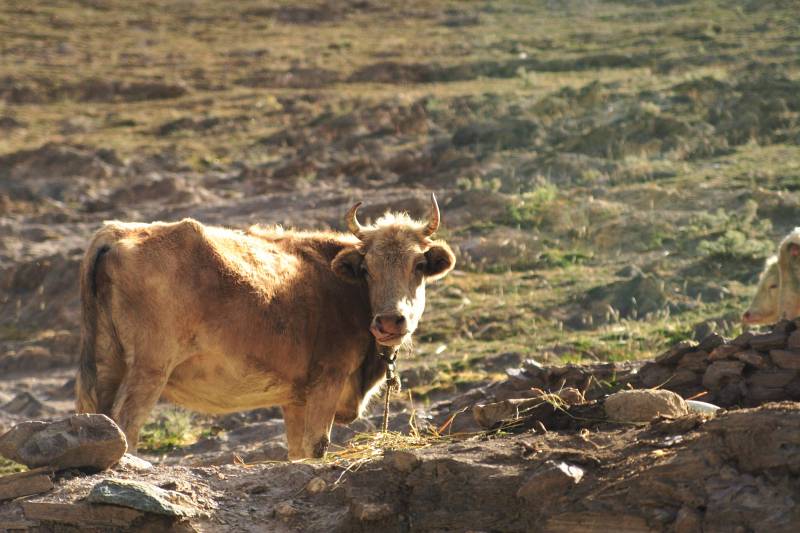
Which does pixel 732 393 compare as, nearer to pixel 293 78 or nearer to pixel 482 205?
pixel 482 205

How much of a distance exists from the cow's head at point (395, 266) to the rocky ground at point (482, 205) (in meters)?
0.94

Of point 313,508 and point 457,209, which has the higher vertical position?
point 313,508

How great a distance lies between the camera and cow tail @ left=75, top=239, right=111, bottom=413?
915 cm

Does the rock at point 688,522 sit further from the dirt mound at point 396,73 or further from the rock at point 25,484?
the dirt mound at point 396,73

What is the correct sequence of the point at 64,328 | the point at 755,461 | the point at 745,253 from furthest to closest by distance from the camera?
1. the point at 64,328
2. the point at 745,253
3. the point at 755,461

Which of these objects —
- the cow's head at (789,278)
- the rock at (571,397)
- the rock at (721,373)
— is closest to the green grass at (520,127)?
the cow's head at (789,278)

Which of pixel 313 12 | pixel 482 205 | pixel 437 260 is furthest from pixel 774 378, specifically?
pixel 313 12

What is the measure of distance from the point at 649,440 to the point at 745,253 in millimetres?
10881

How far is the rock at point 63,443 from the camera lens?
7.30 m

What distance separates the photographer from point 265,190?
82.2ft

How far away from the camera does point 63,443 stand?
24.0 feet

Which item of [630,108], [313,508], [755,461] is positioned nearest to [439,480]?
[313,508]

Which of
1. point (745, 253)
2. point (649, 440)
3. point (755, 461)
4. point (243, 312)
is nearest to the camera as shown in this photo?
point (755, 461)

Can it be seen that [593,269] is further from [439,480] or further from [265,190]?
[439,480]
